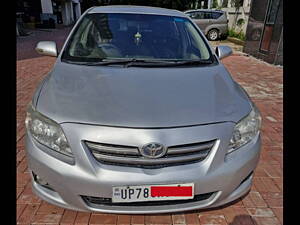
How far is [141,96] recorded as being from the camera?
5.44 ft

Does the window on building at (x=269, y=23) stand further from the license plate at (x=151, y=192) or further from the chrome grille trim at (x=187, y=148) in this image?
the license plate at (x=151, y=192)

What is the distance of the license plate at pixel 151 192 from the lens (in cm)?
138

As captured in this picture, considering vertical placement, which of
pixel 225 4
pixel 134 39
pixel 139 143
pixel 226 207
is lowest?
pixel 226 207

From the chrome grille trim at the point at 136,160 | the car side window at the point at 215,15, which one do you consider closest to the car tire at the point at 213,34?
the car side window at the point at 215,15

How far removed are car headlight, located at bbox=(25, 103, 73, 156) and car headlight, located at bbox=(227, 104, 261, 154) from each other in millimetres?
1004

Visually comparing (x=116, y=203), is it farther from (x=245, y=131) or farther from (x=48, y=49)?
(x=48, y=49)

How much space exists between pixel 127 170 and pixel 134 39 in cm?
152

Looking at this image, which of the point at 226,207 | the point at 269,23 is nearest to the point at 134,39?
the point at 226,207

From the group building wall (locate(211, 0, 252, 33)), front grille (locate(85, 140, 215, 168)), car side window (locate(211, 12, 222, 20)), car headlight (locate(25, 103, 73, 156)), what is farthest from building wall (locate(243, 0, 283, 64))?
car headlight (locate(25, 103, 73, 156))

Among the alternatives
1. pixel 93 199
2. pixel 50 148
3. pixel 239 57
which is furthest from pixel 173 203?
pixel 239 57

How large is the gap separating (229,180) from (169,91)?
A: 0.72m

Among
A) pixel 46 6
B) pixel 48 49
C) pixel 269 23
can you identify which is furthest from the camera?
pixel 46 6

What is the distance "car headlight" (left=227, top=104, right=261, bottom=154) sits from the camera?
1.54 metres

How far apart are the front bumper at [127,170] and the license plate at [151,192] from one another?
1.3 inches
